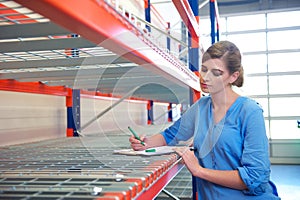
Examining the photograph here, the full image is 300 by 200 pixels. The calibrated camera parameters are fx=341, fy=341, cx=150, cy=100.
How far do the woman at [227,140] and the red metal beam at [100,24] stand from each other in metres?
0.42

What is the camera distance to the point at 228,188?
1492 millimetres

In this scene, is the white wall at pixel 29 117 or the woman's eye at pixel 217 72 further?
the white wall at pixel 29 117

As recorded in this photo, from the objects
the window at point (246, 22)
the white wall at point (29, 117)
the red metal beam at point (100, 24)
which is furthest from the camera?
the window at point (246, 22)

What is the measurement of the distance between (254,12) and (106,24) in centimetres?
836

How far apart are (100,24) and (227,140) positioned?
935 millimetres

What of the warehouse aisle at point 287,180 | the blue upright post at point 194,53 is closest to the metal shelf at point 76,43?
the blue upright post at point 194,53

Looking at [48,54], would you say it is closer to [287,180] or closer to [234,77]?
[234,77]

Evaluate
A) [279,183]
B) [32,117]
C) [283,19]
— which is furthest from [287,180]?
[32,117]

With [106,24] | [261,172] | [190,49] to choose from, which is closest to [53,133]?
[190,49]

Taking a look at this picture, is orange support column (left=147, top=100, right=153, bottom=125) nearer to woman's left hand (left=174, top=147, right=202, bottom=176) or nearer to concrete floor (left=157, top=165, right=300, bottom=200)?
concrete floor (left=157, top=165, right=300, bottom=200)

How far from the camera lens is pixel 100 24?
723 millimetres

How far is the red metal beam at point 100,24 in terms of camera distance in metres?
0.57

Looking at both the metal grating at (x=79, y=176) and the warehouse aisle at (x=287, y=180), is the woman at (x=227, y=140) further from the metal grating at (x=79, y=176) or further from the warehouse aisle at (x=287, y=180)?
the warehouse aisle at (x=287, y=180)

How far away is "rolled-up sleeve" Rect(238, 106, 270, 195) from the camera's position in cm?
136
